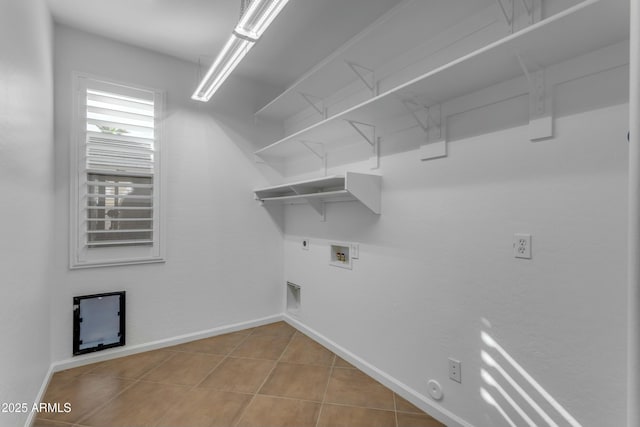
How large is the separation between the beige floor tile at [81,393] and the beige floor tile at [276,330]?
128 cm

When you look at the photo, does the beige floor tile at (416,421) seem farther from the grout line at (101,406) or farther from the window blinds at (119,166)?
the window blinds at (119,166)

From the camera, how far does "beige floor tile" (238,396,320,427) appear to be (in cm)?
187

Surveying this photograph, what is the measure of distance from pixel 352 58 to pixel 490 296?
1836mm

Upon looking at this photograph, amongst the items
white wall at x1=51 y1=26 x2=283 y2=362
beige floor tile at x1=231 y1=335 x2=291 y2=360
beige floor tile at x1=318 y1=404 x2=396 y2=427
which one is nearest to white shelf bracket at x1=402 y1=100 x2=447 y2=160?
beige floor tile at x1=318 y1=404 x2=396 y2=427

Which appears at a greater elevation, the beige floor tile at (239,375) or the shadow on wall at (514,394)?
the shadow on wall at (514,394)

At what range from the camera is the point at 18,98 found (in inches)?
57.8

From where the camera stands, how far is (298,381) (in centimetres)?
234

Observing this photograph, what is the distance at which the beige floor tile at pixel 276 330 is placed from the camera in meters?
3.25

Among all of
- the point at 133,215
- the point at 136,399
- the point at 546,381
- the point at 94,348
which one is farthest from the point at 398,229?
the point at 94,348

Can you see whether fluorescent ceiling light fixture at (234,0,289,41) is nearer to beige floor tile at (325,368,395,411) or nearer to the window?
the window

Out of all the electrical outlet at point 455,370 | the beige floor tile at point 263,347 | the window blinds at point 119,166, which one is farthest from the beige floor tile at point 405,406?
the window blinds at point 119,166

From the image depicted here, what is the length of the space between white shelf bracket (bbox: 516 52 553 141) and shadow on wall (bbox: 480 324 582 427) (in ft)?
3.56

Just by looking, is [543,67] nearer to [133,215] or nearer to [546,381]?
[546,381]

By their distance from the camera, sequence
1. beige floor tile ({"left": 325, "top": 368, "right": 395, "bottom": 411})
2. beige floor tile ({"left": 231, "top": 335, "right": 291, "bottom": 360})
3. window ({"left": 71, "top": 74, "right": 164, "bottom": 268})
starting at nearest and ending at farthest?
beige floor tile ({"left": 325, "top": 368, "right": 395, "bottom": 411}), window ({"left": 71, "top": 74, "right": 164, "bottom": 268}), beige floor tile ({"left": 231, "top": 335, "right": 291, "bottom": 360})
